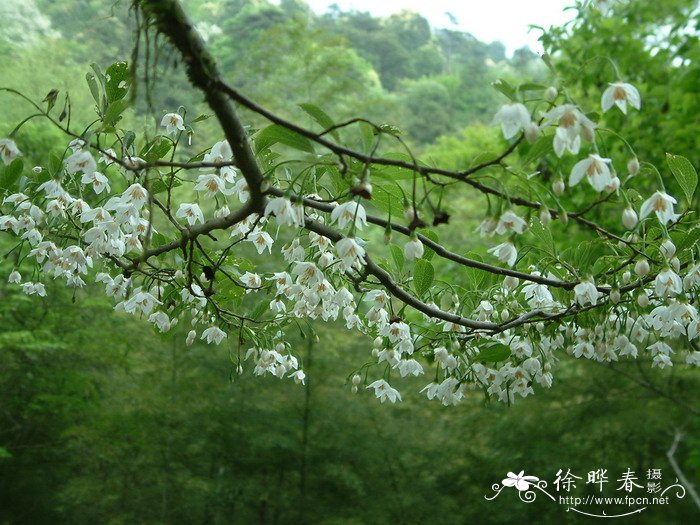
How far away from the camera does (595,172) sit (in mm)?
776

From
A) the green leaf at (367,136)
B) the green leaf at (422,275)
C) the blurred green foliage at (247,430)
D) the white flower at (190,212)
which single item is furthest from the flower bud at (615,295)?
Answer: the blurred green foliage at (247,430)

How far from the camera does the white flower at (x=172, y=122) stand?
1.26m

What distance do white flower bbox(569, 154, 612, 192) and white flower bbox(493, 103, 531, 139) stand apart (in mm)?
81

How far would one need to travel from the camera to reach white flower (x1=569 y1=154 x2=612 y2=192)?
0.75 meters

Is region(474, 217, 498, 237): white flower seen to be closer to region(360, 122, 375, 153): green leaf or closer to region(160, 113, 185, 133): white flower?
region(360, 122, 375, 153): green leaf

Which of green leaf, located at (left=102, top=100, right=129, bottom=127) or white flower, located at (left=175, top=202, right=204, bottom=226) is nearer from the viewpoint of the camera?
green leaf, located at (left=102, top=100, right=129, bottom=127)

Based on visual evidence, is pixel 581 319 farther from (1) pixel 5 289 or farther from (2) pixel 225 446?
(1) pixel 5 289

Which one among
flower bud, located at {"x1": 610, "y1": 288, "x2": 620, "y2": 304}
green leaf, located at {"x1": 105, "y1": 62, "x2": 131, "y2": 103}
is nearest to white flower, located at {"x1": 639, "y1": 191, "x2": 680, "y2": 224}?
flower bud, located at {"x1": 610, "y1": 288, "x2": 620, "y2": 304}

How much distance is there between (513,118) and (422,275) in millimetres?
534

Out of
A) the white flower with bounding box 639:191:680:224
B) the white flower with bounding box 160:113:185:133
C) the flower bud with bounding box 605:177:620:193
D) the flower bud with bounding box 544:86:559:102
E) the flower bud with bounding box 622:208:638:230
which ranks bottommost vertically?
the flower bud with bounding box 605:177:620:193

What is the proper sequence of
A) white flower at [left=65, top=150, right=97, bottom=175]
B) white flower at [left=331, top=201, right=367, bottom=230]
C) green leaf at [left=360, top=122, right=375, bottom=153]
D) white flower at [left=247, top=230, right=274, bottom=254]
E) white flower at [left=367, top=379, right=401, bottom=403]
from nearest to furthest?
green leaf at [left=360, top=122, right=375, bottom=153] → white flower at [left=331, top=201, right=367, bottom=230] → white flower at [left=65, top=150, right=97, bottom=175] → white flower at [left=247, top=230, right=274, bottom=254] → white flower at [left=367, top=379, right=401, bottom=403]

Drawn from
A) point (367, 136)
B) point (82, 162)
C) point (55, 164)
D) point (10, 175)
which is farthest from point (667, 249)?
point (10, 175)

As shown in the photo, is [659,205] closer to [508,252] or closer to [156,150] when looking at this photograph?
[508,252]

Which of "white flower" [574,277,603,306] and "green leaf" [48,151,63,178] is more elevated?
"green leaf" [48,151,63,178]
